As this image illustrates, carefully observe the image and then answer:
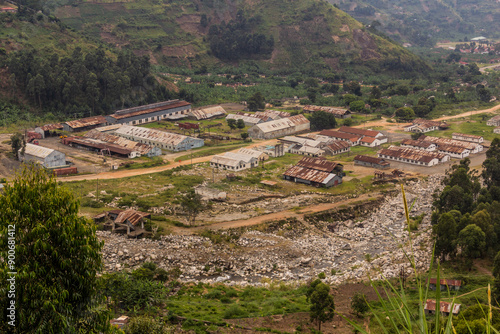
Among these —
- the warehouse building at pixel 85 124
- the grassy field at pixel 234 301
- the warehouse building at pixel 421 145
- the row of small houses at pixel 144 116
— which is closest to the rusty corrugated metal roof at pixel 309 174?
the warehouse building at pixel 421 145

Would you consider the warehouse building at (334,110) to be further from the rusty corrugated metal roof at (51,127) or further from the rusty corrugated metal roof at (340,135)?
the rusty corrugated metal roof at (51,127)

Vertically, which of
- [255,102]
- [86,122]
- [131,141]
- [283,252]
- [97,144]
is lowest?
[283,252]

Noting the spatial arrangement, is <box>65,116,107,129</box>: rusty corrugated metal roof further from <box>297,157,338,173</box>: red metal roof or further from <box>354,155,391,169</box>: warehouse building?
<box>354,155,391,169</box>: warehouse building

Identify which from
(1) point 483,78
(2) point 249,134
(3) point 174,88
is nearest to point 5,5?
(3) point 174,88

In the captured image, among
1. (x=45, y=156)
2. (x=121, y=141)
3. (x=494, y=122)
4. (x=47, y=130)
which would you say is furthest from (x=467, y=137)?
(x=47, y=130)

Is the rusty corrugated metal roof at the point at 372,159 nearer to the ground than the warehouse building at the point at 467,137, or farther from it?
nearer to the ground

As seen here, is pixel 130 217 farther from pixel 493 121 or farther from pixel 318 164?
pixel 493 121

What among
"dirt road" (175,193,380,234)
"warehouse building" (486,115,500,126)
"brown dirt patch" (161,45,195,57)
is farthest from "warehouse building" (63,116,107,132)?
"warehouse building" (486,115,500,126)
